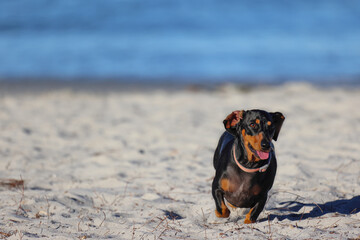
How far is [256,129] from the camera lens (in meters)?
3.04

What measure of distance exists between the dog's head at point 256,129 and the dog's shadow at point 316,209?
81 cm

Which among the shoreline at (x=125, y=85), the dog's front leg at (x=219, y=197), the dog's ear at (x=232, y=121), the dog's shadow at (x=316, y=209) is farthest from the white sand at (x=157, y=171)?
the shoreline at (x=125, y=85)

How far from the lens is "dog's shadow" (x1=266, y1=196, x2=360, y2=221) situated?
3.70 meters

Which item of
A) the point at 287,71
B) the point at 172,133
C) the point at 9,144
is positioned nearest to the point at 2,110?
the point at 9,144

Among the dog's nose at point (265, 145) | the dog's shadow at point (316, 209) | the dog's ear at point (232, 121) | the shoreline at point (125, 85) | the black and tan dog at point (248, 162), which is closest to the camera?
the dog's nose at point (265, 145)

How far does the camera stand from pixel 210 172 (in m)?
5.14

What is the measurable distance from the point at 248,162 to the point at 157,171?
2.08 meters

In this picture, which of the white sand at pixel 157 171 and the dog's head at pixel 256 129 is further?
the white sand at pixel 157 171

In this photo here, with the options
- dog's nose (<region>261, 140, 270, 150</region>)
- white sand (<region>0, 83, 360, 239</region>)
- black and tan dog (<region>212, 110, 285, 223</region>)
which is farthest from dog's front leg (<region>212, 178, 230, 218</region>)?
dog's nose (<region>261, 140, 270, 150</region>)

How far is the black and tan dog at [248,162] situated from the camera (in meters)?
3.05

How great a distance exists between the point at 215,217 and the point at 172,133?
3.43 meters

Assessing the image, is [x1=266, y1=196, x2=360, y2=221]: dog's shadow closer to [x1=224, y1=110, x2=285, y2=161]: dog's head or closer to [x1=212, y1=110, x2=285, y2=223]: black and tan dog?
[x1=212, y1=110, x2=285, y2=223]: black and tan dog

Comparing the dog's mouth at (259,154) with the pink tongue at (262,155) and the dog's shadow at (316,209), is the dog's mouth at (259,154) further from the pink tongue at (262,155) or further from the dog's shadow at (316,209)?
the dog's shadow at (316,209)

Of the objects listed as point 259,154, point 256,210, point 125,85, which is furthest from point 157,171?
point 125,85
